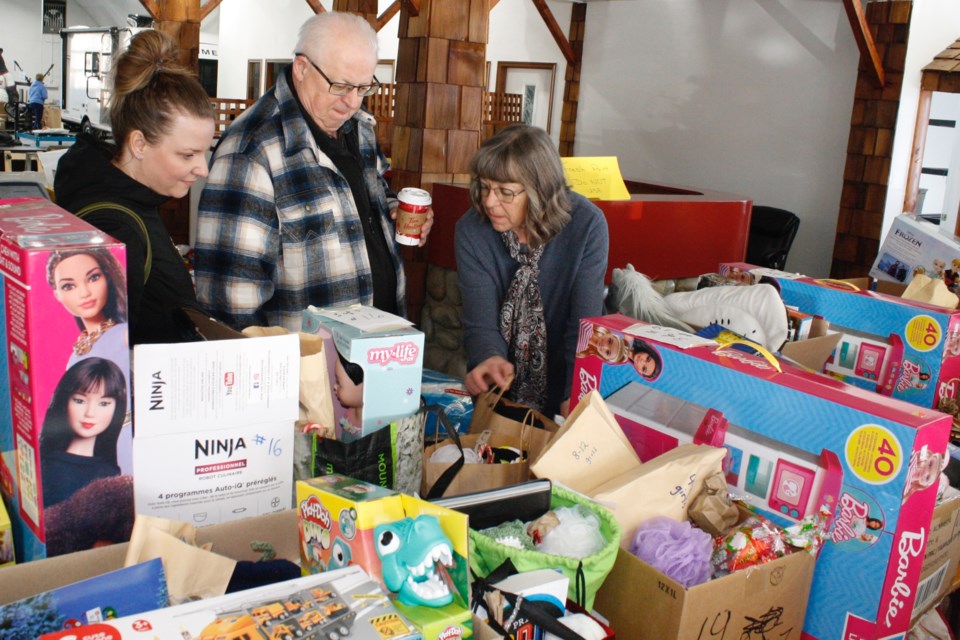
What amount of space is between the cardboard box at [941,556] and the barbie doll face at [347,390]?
→ 1076 mm

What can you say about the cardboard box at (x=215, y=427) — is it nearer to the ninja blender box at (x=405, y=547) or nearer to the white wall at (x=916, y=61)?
the ninja blender box at (x=405, y=547)

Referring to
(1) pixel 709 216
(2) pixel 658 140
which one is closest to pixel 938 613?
(1) pixel 709 216

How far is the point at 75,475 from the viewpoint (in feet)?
3.71

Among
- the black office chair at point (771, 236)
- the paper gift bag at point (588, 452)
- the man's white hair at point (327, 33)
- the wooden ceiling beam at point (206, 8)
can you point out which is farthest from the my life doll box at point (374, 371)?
the wooden ceiling beam at point (206, 8)

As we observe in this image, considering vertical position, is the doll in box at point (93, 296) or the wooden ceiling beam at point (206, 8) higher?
the wooden ceiling beam at point (206, 8)

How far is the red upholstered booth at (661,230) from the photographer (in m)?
3.18

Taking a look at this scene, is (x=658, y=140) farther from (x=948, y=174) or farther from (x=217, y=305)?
(x=217, y=305)

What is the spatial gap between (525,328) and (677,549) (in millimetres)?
1085

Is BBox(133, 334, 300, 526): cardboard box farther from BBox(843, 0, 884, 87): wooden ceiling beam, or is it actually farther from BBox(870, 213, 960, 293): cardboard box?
BBox(843, 0, 884, 87): wooden ceiling beam

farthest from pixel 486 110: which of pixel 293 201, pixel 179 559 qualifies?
pixel 179 559

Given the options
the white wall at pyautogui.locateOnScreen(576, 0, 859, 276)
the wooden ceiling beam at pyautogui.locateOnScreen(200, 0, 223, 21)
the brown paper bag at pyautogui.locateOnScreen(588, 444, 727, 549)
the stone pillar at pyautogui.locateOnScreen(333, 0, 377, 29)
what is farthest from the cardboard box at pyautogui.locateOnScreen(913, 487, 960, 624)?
the wooden ceiling beam at pyautogui.locateOnScreen(200, 0, 223, 21)

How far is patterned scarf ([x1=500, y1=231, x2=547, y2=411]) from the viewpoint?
A: 231 centimetres

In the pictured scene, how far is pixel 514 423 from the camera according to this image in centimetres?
176

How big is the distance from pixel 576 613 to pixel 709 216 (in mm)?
2500
